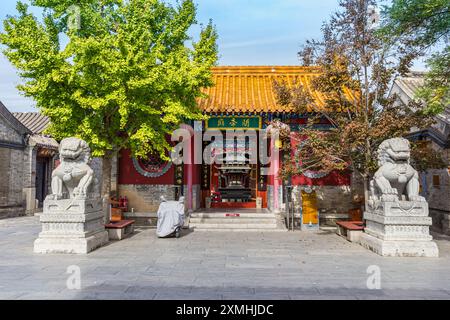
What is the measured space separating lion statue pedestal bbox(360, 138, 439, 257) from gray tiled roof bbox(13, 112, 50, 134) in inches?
652

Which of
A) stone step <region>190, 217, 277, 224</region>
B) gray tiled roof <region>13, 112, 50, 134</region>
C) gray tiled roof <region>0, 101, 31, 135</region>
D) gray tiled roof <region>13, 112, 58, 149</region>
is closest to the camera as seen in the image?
stone step <region>190, 217, 277, 224</region>

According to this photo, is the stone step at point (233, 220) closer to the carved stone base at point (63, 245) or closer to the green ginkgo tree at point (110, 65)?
the green ginkgo tree at point (110, 65)

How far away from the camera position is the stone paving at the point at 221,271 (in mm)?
4355

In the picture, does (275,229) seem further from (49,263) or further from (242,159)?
(49,263)

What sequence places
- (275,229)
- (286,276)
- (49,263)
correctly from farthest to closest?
(275,229) → (49,263) → (286,276)

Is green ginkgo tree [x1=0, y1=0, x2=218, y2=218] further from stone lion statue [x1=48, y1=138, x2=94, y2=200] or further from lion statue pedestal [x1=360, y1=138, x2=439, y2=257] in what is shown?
lion statue pedestal [x1=360, y1=138, x2=439, y2=257]

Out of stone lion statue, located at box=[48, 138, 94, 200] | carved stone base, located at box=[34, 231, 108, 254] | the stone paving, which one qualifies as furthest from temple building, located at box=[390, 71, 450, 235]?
carved stone base, located at box=[34, 231, 108, 254]

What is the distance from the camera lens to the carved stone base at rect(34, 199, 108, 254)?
6.80 m

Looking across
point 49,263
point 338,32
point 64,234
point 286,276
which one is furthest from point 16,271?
point 338,32

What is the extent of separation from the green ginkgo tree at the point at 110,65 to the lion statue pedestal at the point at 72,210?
1.08 m

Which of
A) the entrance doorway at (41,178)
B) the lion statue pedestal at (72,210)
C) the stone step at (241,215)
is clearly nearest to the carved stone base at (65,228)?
the lion statue pedestal at (72,210)

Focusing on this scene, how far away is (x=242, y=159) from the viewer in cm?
1360

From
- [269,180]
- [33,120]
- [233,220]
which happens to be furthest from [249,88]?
[33,120]

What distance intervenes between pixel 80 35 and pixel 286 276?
7.33m
